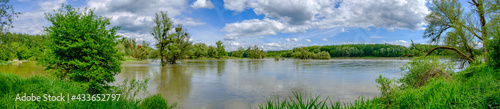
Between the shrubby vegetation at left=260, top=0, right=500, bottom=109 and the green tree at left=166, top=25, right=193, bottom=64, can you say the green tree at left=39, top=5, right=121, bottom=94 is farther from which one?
the green tree at left=166, top=25, right=193, bottom=64

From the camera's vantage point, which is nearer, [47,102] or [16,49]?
[47,102]

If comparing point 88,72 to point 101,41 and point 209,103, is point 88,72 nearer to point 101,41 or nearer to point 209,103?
point 101,41

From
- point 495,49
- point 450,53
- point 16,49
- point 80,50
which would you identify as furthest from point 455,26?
point 16,49

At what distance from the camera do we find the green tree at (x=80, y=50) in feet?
25.4

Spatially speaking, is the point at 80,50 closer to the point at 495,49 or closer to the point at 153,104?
the point at 153,104

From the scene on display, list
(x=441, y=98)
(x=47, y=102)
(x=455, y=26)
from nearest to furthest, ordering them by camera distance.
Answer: (x=441, y=98) < (x=47, y=102) < (x=455, y=26)

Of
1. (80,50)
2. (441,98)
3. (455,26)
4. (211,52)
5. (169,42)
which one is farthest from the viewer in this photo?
(211,52)

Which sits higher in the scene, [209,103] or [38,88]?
[38,88]

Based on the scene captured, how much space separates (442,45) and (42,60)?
2472cm

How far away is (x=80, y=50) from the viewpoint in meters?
8.06

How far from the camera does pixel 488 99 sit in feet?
12.1

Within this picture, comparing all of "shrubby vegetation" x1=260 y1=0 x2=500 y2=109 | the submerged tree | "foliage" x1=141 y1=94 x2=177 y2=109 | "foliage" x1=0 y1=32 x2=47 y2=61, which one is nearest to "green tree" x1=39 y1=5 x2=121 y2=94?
"foliage" x1=0 y1=32 x2=47 y2=61

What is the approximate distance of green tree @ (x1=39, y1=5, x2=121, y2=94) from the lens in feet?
25.4

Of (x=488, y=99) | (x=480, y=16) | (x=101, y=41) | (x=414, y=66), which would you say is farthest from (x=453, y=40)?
(x=101, y=41)
